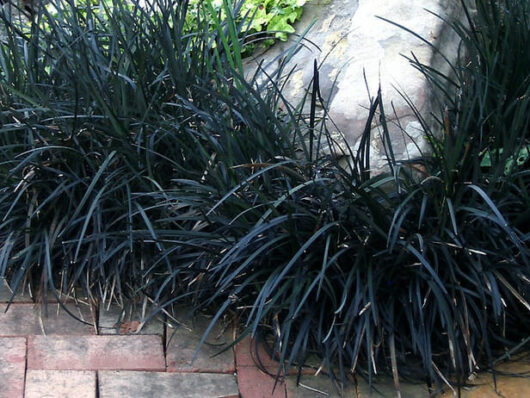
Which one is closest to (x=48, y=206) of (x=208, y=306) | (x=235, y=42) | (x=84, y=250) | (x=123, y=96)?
(x=84, y=250)

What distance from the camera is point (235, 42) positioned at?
290 centimetres

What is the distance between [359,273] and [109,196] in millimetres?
931

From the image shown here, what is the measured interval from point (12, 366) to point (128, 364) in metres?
0.37

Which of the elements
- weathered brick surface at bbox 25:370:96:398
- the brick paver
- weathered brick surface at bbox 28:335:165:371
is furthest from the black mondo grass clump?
weathered brick surface at bbox 25:370:96:398

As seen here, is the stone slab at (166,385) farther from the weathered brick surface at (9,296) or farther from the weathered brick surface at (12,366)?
the weathered brick surface at (9,296)

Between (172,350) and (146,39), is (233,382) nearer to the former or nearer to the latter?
(172,350)

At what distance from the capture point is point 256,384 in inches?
98.6

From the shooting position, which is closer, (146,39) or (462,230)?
(462,230)

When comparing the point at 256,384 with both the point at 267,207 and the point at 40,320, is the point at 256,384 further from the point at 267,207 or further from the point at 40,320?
the point at 40,320

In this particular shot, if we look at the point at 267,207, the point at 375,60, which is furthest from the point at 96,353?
the point at 375,60

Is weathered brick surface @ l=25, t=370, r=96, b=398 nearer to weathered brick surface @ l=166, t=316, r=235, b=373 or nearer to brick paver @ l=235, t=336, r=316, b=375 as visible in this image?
weathered brick surface @ l=166, t=316, r=235, b=373

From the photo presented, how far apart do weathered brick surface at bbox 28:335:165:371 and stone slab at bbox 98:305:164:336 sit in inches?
1.1

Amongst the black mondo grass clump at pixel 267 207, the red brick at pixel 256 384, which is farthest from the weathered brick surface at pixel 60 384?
the red brick at pixel 256 384

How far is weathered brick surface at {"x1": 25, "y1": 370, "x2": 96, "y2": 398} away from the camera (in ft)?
8.01
